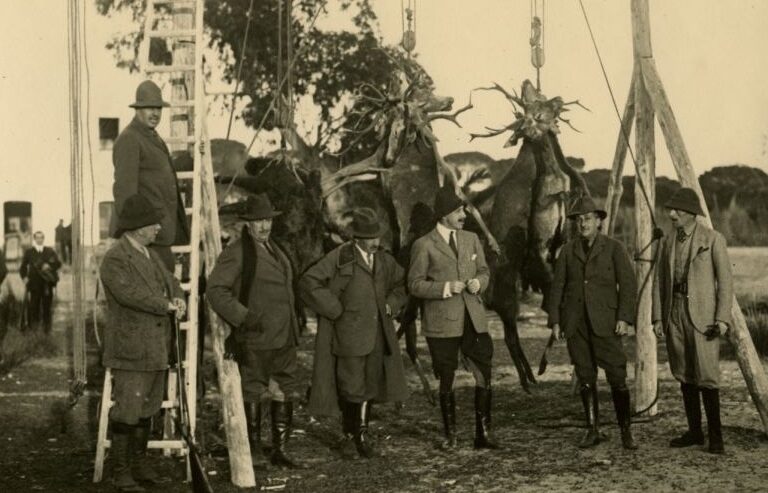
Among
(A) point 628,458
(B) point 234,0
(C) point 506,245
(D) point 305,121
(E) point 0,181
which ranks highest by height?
(B) point 234,0

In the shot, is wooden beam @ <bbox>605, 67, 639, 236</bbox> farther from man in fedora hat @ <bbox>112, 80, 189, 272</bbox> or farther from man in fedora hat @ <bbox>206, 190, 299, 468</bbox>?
man in fedora hat @ <bbox>112, 80, 189, 272</bbox>

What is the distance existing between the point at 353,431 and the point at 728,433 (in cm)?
293

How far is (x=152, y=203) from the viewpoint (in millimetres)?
7285

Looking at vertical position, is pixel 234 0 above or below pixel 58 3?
above

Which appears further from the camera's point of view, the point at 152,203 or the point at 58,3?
the point at 58,3

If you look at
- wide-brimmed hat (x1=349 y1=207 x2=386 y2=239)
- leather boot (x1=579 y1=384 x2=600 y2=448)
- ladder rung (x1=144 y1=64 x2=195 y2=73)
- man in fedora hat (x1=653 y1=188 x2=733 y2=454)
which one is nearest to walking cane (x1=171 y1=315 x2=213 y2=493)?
wide-brimmed hat (x1=349 y1=207 x2=386 y2=239)

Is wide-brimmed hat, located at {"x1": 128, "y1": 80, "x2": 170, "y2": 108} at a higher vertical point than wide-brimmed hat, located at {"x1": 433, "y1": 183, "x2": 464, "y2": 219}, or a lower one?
higher

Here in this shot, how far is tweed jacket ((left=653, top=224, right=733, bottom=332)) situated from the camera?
7723 mm

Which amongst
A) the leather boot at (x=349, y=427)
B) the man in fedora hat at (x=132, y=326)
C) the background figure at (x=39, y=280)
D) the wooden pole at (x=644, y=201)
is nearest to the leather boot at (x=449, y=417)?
the leather boot at (x=349, y=427)

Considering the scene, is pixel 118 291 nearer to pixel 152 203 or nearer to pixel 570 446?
pixel 152 203

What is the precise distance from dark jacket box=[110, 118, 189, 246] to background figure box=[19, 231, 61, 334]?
22.0 feet

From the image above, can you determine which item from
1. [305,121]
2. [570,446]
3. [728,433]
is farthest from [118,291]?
[305,121]

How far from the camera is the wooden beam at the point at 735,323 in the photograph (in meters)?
8.18

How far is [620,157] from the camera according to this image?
376 inches
